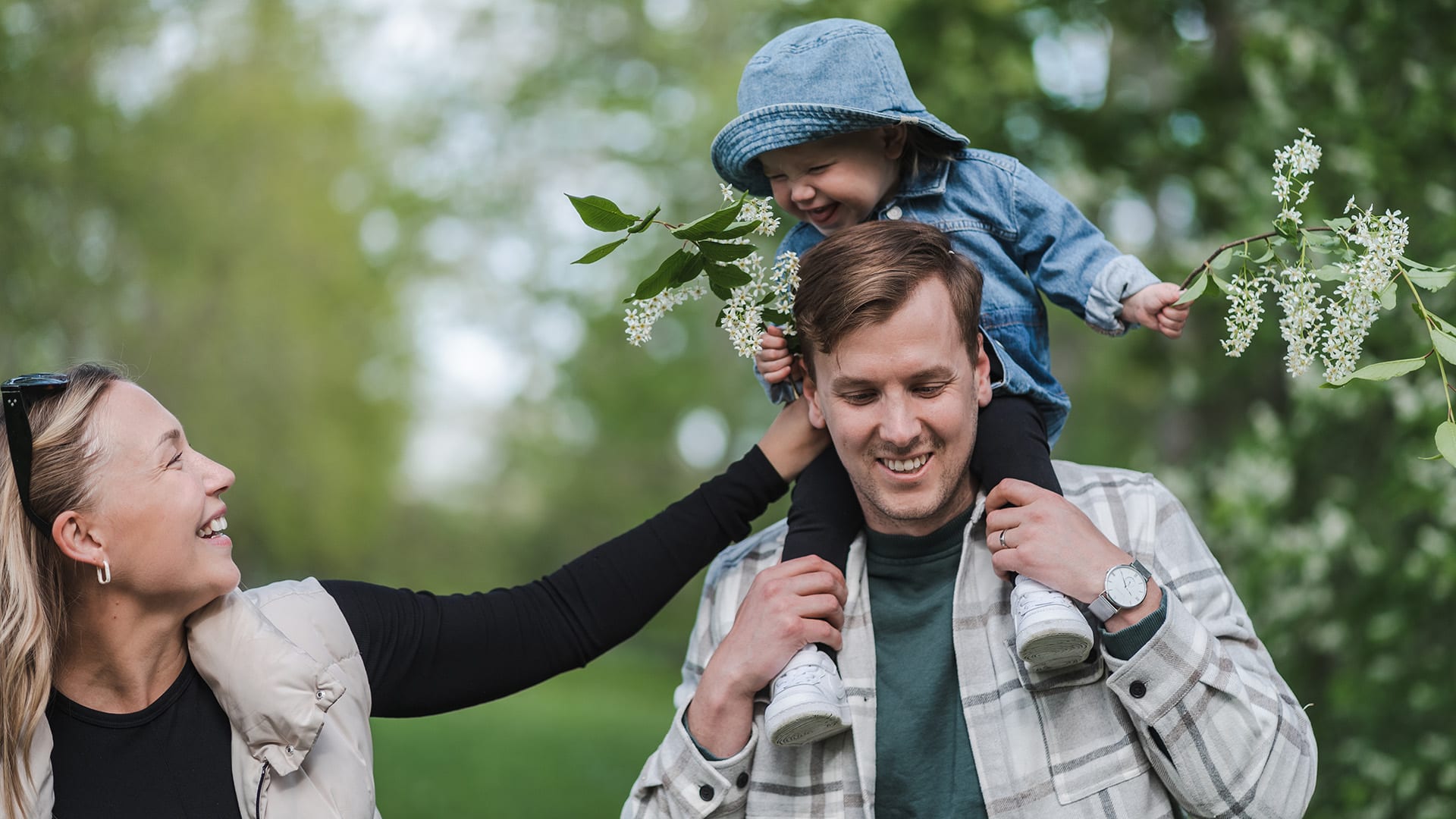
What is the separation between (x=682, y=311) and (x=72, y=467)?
19.5m

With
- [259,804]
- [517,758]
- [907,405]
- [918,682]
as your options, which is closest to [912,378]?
[907,405]

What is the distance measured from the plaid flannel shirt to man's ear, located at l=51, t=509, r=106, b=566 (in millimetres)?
1179

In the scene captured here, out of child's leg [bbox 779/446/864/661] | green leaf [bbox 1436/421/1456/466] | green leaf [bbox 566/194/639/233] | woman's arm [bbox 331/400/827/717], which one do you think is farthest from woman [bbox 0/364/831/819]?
green leaf [bbox 1436/421/1456/466]

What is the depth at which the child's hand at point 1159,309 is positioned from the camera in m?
2.79

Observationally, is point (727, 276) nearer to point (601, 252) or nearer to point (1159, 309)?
point (601, 252)

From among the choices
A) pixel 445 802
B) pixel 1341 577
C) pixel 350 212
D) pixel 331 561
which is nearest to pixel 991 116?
pixel 1341 577

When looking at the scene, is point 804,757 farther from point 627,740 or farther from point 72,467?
point 627,740

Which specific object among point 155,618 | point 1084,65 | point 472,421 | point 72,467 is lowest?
point 472,421

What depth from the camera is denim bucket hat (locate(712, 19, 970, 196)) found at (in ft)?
9.82

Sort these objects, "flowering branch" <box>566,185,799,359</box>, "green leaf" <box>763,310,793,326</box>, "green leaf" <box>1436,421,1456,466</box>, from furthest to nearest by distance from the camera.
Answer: "green leaf" <box>763,310,793,326</box>
"flowering branch" <box>566,185,799,359</box>
"green leaf" <box>1436,421,1456,466</box>

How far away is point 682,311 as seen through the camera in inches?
863

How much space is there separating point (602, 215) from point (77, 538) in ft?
3.68

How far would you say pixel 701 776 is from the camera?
9.20 feet

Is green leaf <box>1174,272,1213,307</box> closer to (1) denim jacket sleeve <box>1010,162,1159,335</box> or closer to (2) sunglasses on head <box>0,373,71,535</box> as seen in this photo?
(1) denim jacket sleeve <box>1010,162,1159,335</box>
